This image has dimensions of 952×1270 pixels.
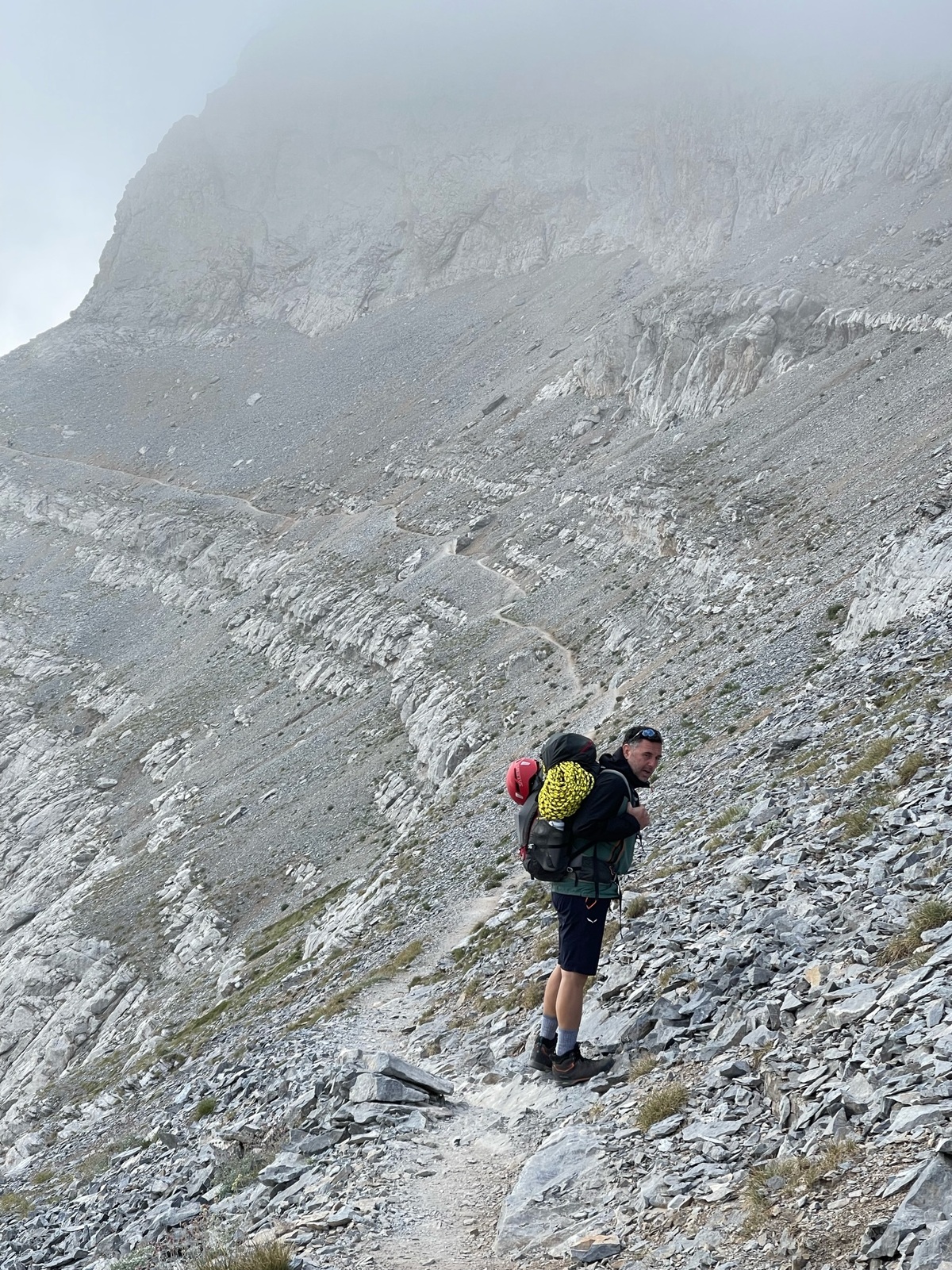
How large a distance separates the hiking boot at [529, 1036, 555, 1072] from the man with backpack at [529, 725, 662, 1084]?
0.23 meters

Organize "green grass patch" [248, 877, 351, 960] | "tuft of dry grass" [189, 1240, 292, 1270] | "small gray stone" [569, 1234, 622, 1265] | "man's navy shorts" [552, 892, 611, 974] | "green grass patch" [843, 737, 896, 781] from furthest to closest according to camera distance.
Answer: "green grass patch" [248, 877, 351, 960] < "green grass patch" [843, 737, 896, 781] < "man's navy shorts" [552, 892, 611, 974] < "tuft of dry grass" [189, 1240, 292, 1270] < "small gray stone" [569, 1234, 622, 1265]

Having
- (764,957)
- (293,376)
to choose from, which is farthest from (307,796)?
(293,376)

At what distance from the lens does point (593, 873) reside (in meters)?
8.70

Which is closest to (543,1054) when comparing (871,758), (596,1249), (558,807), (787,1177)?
(558,807)

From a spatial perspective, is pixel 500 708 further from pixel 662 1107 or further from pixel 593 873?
pixel 662 1107

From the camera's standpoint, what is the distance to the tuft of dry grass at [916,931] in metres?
7.77

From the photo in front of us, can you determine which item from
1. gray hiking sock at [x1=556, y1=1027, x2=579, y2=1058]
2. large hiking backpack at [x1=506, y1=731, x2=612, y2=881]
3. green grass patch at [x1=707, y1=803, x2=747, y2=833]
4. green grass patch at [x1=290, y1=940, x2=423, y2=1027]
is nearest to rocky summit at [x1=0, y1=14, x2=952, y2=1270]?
green grass patch at [x1=290, y1=940, x2=423, y2=1027]

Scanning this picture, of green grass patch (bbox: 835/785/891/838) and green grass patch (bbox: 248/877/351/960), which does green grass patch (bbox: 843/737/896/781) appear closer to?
green grass patch (bbox: 835/785/891/838)

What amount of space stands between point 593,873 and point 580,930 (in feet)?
2.25

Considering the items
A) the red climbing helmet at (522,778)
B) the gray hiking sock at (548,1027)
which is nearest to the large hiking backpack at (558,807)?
the red climbing helmet at (522,778)

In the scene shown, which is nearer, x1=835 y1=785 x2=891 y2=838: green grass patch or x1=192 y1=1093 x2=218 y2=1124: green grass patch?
x1=835 y1=785 x2=891 y2=838: green grass patch

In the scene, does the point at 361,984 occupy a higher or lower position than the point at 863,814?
lower

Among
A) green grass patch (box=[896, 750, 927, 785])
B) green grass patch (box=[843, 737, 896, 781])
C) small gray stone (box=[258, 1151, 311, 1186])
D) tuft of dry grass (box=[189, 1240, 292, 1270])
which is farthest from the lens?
green grass patch (box=[843, 737, 896, 781])

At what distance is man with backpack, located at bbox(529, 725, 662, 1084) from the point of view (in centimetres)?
860
